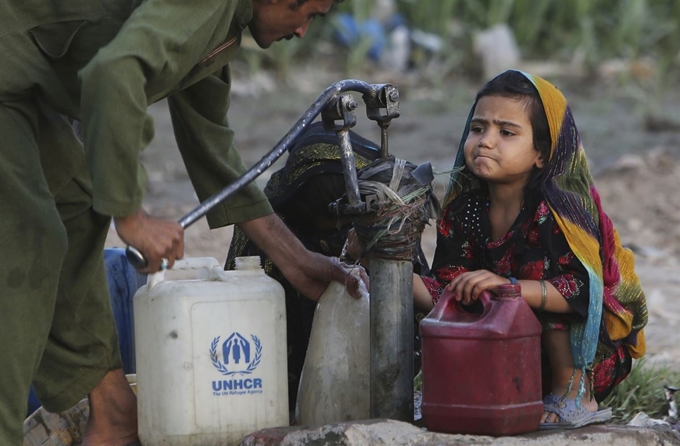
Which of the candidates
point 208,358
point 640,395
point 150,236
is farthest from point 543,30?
point 150,236

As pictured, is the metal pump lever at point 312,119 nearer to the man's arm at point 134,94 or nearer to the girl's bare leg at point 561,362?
the man's arm at point 134,94

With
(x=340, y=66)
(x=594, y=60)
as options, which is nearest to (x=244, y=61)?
(x=340, y=66)

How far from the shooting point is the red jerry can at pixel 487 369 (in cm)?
286

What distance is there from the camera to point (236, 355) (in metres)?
3.11

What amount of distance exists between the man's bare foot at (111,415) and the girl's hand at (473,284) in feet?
3.36

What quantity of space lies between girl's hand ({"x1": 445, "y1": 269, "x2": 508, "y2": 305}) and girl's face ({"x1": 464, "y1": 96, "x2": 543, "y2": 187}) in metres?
0.36

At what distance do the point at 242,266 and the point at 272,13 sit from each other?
739 millimetres

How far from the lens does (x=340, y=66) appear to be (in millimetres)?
11500

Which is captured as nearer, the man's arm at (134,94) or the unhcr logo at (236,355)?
the man's arm at (134,94)

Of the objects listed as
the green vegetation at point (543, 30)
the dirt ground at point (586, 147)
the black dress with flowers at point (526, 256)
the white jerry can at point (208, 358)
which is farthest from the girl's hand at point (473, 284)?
the green vegetation at point (543, 30)

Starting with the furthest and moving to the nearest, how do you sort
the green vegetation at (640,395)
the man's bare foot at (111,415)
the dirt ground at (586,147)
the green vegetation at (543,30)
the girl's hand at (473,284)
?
the green vegetation at (543,30) < the dirt ground at (586,147) < the green vegetation at (640,395) < the man's bare foot at (111,415) < the girl's hand at (473,284)

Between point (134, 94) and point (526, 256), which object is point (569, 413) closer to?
point (526, 256)

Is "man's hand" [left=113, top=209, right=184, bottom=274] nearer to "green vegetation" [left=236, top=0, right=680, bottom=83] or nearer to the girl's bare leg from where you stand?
the girl's bare leg

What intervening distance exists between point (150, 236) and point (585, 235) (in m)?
1.20
